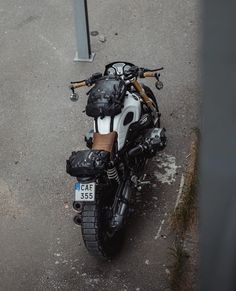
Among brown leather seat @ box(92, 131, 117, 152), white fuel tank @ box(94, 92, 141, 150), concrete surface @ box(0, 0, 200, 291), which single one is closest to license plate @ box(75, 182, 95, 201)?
brown leather seat @ box(92, 131, 117, 152)

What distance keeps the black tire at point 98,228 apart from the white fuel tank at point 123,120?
0.58 meters

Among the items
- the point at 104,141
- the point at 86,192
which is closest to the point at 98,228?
the point at 86,192

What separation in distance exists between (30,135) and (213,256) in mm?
5116

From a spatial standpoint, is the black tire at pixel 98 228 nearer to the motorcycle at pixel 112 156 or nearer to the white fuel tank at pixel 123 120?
the motorcycle at pixel 112 156

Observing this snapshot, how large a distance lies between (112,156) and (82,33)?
278cm

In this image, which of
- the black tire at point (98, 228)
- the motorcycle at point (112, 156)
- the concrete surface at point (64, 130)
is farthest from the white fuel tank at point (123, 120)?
the concrete surface at point (64, 130)

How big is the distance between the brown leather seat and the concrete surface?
3.15 feet

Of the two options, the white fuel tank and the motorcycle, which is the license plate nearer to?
the motorcycle

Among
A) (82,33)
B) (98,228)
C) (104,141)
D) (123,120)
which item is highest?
(82,33)

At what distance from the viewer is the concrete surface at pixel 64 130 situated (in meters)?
5.16

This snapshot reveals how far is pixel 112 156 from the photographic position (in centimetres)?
489

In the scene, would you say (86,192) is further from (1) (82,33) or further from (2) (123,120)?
(1) (82,33)

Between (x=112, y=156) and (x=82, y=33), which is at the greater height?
(x=82, y=33)

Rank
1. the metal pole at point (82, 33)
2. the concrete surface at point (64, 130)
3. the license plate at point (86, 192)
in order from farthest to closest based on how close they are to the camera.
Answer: the metal pole at point (82, 33) → the concrete surface at point (64, 130) → the license plate at point (86, 192)
